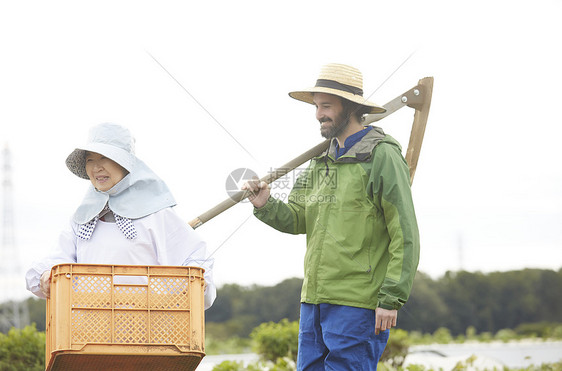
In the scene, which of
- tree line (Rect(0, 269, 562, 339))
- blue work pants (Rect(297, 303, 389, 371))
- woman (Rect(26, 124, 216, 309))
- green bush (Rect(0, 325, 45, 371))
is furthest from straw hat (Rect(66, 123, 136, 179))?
tree line (Rect(0, 269, 562, 339))

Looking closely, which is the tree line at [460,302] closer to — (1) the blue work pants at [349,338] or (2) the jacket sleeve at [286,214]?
(2) the jacket sleeve at [286,214]

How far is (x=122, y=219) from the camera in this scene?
3.94m

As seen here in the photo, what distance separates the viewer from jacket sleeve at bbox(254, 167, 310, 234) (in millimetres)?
4289

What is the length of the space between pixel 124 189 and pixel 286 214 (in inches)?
34.1

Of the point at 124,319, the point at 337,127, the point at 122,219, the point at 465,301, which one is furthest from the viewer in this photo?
the point at 465,301

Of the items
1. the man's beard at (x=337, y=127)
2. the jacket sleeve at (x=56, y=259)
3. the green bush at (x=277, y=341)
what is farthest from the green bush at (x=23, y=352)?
the man's beard at (x=337, y=127)

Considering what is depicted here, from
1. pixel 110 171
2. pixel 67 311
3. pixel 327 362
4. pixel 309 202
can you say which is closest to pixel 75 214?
pixel 110 171

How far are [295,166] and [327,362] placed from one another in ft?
3.87

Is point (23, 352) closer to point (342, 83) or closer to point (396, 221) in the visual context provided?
point (342, 83)

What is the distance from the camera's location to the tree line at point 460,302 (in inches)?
1094

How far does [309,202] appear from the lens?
13.8 ft

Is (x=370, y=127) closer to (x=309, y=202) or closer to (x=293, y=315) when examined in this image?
(x=309, y=202)

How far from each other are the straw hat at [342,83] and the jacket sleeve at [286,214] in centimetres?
48

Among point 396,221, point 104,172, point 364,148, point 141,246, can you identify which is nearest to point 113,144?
point 104,172
